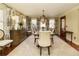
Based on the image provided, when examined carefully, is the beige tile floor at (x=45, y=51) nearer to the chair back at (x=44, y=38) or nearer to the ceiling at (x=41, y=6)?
the chair back at (x=44, y=38)

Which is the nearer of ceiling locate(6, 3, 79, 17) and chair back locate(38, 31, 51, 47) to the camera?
chair back locate(38, 31, 51, 47)

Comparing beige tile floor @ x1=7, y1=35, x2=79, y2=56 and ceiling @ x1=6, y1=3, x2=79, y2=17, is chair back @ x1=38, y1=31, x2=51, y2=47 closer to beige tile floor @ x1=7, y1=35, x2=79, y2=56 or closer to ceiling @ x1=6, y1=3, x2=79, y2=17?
beige tile floor @ x1=7, y1=35, x2=79, y2=56

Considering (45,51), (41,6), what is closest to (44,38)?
(45,51)

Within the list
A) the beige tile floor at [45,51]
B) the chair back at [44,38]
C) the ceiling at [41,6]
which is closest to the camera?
the beige tile floor at [45,51]

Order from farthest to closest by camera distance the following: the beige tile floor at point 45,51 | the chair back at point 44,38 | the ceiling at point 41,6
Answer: the ceiling at point 41,6 < the chair back at point 44,38 < the beige tile floor at point 45,51

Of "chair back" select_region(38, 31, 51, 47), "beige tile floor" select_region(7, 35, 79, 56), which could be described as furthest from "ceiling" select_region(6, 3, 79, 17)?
"beige tile floor" select_region(7, 35, 79, 56)

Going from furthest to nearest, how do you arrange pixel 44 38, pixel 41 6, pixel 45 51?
pixel 41 6 < pixel 45 51 < pixel 44 38

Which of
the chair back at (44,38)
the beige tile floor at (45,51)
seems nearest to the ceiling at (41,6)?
the chair back at (44,38)

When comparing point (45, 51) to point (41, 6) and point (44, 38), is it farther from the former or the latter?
point (41, 6)

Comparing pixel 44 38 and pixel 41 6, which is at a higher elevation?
pixel 41 6

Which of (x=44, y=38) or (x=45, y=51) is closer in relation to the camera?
(x=44, y=38)

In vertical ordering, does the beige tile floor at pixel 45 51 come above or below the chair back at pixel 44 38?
below

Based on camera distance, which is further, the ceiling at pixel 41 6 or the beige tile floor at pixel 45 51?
the ceiling at pixel 41 6

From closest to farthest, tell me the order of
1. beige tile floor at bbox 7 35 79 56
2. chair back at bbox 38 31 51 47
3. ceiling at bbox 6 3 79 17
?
beige tile floor at bbox 7 35 79 56, chair back at bbox 38 31 51 47, ceiling at bbox 6 3 79 17
